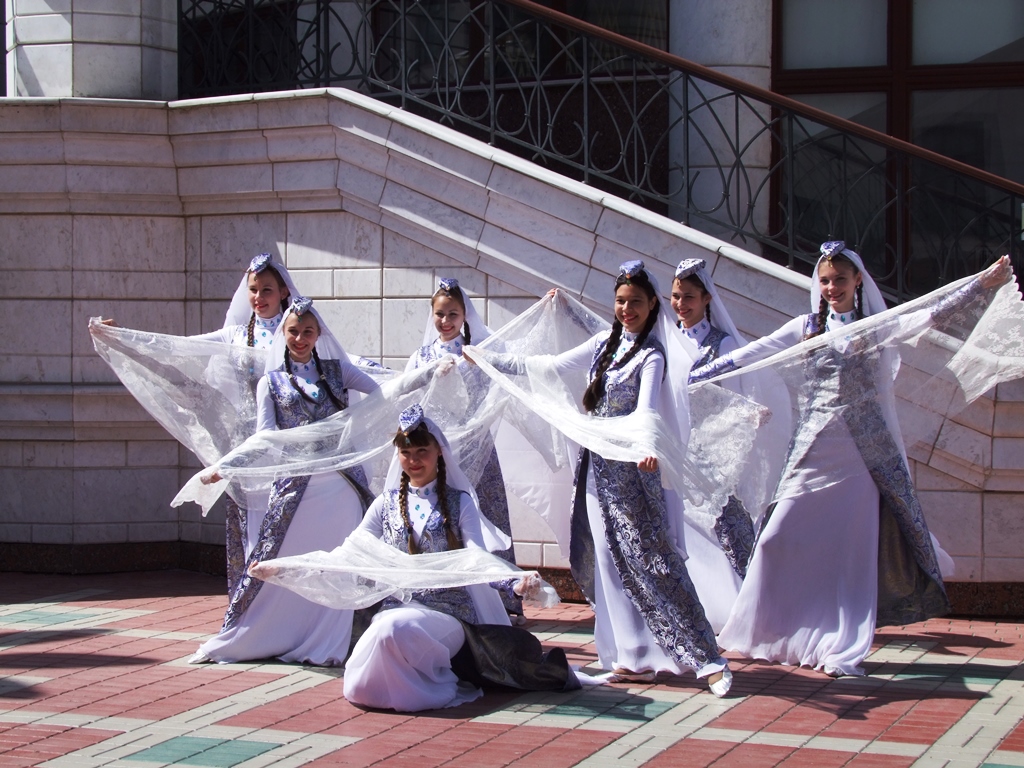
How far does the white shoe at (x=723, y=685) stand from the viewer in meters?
6.69

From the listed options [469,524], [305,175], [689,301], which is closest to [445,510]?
[469,524]

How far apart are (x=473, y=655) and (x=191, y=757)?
4.93ft

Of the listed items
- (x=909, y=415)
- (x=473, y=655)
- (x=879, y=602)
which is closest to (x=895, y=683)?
(x=879, y=602)

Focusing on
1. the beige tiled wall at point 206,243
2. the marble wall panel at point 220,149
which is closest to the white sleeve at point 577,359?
the beige tiled wall at point 206,243

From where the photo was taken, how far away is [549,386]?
7.57 metres

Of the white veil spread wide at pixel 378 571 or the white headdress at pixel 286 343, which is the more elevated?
the white headdress at pixel 286 343

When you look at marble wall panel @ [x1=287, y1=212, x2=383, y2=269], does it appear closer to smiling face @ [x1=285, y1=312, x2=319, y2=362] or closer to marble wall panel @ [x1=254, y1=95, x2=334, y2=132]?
marble wall panel @ [x1=254, y1=95, x2=334, y2=132]

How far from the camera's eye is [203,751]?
577 cm

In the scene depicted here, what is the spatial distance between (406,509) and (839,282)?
246 cm

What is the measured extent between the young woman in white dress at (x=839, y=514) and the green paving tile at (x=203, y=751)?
2845mm

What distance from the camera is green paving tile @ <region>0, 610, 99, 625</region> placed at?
8844 millimetres

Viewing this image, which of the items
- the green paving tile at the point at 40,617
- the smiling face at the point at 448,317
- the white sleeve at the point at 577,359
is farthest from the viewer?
the green paving tile at the point at 40,617

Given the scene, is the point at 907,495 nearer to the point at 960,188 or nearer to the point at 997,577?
the point at 997,577

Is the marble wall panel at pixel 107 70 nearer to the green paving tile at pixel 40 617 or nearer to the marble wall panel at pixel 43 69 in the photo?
the marble wall panel at pixel 43 69
